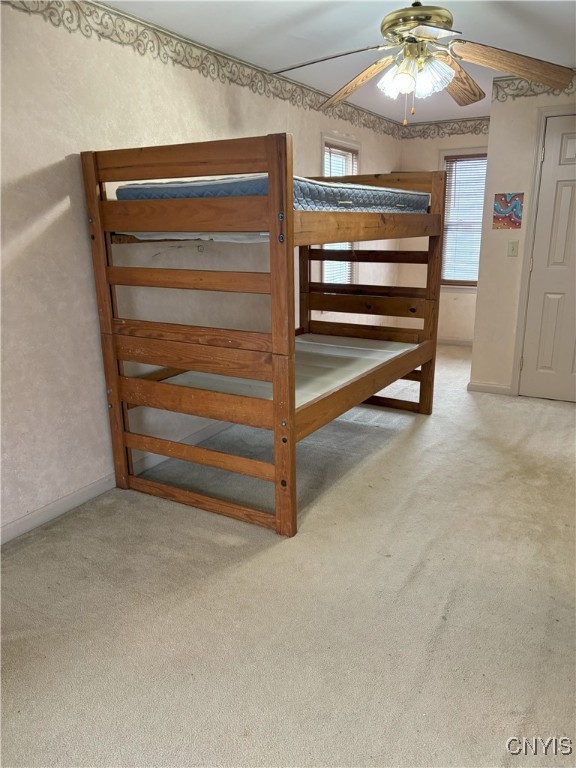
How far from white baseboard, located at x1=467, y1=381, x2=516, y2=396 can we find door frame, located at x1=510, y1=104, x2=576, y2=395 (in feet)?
0.09

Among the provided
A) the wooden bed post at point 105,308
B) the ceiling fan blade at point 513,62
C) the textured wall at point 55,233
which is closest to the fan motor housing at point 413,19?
the ceiling fan blade at point 513,62

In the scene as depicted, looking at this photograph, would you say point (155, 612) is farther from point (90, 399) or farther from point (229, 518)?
point (90, 399)

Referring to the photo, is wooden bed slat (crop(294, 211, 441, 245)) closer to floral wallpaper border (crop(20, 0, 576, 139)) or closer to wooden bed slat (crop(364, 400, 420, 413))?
wooden bed slat (crop(364, 400, 420, 413))

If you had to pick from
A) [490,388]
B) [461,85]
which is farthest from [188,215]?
[490,388]

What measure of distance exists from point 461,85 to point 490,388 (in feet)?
7.64

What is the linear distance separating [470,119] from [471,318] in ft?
6.24

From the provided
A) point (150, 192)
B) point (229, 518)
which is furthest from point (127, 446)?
point (150, 192)

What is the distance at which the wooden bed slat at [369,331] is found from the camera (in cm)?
373

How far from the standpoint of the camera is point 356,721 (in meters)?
1.48

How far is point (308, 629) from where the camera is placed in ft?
5.96

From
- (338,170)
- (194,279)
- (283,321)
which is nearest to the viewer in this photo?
(283,321)

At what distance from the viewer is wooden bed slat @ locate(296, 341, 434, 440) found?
2369 millimetres

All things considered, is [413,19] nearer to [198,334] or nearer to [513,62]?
[513,62]

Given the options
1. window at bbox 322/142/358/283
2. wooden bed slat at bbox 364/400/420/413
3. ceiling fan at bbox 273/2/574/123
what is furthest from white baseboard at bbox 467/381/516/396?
ceiling fan at bbox 273/2/574/123
